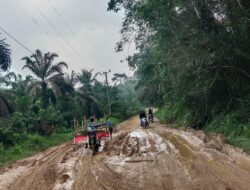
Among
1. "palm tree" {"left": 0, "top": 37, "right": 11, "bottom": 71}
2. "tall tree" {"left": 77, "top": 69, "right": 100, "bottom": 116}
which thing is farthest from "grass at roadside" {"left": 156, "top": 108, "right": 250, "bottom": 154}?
"tall tree" {"left": 77, "top": 69, "right": 100, "bottom": 116}

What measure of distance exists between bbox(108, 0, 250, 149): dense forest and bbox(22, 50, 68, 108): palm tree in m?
14.6

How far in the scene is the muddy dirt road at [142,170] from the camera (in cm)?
791

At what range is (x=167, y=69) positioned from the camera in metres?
21.8

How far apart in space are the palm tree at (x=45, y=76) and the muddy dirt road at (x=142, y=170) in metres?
21.0

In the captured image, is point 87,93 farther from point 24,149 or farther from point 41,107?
point 24,149

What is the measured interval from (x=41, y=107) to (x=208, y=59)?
2103cm

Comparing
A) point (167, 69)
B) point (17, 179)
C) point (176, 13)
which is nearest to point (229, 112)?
point (167, 69)

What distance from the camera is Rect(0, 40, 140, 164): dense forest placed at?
62.4ft

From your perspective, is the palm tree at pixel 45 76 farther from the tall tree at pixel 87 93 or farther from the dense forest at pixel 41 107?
the tall tree at pixel 87 93

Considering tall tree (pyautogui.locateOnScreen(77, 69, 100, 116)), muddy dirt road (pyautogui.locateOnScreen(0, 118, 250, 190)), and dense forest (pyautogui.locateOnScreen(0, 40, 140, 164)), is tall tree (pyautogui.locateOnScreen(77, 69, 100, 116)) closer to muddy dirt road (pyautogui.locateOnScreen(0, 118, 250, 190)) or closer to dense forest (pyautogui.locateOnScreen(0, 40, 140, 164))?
dense forest (pyautogui.locateOnScreen(0, 40, 140, 164))

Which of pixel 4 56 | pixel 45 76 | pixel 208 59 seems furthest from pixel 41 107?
pixel 208 59

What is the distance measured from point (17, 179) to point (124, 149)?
5.31 metres

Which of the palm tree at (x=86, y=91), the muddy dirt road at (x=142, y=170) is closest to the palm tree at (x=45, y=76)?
the palm tree at (x=86, y=91)

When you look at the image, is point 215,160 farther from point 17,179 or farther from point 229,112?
point 229,112
